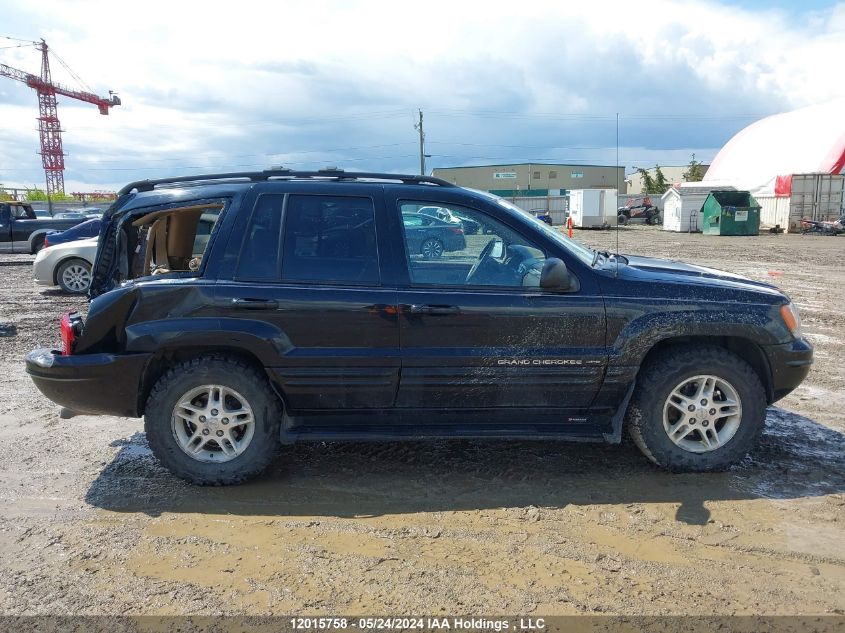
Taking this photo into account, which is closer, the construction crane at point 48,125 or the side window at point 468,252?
the side window at point 468,252

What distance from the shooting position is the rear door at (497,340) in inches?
160

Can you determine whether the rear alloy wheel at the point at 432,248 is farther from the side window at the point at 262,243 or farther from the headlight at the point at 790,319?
the headlight at the point at 790,319

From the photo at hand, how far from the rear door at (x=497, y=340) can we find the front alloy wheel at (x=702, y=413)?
0.56m

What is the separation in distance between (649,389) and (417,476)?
1.55 metres

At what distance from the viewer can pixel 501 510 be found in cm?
388

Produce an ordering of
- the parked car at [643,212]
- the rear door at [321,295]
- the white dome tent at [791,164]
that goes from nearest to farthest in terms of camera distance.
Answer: the rear door at [321,295]
the white dome tent at [791,164]
the parked car at [643,212]

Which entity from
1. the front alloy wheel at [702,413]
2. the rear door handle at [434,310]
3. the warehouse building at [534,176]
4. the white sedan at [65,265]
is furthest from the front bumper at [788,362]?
the warehouse building at [534,176]

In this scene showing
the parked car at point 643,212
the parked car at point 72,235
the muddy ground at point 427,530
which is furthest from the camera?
the parked car at point 643,212

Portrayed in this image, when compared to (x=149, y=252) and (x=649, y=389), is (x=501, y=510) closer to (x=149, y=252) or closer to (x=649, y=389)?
(x=649, y=389)

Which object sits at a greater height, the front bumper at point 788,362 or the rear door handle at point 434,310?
the rear door handle at point 434,310

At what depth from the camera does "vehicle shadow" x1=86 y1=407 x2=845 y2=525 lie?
3.99 metres

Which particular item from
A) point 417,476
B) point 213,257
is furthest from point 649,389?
point 213,257

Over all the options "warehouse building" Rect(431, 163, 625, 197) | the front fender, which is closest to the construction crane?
"warehouse building" Rect(431, 163, 625, 197)

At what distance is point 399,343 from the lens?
4.07 metres
